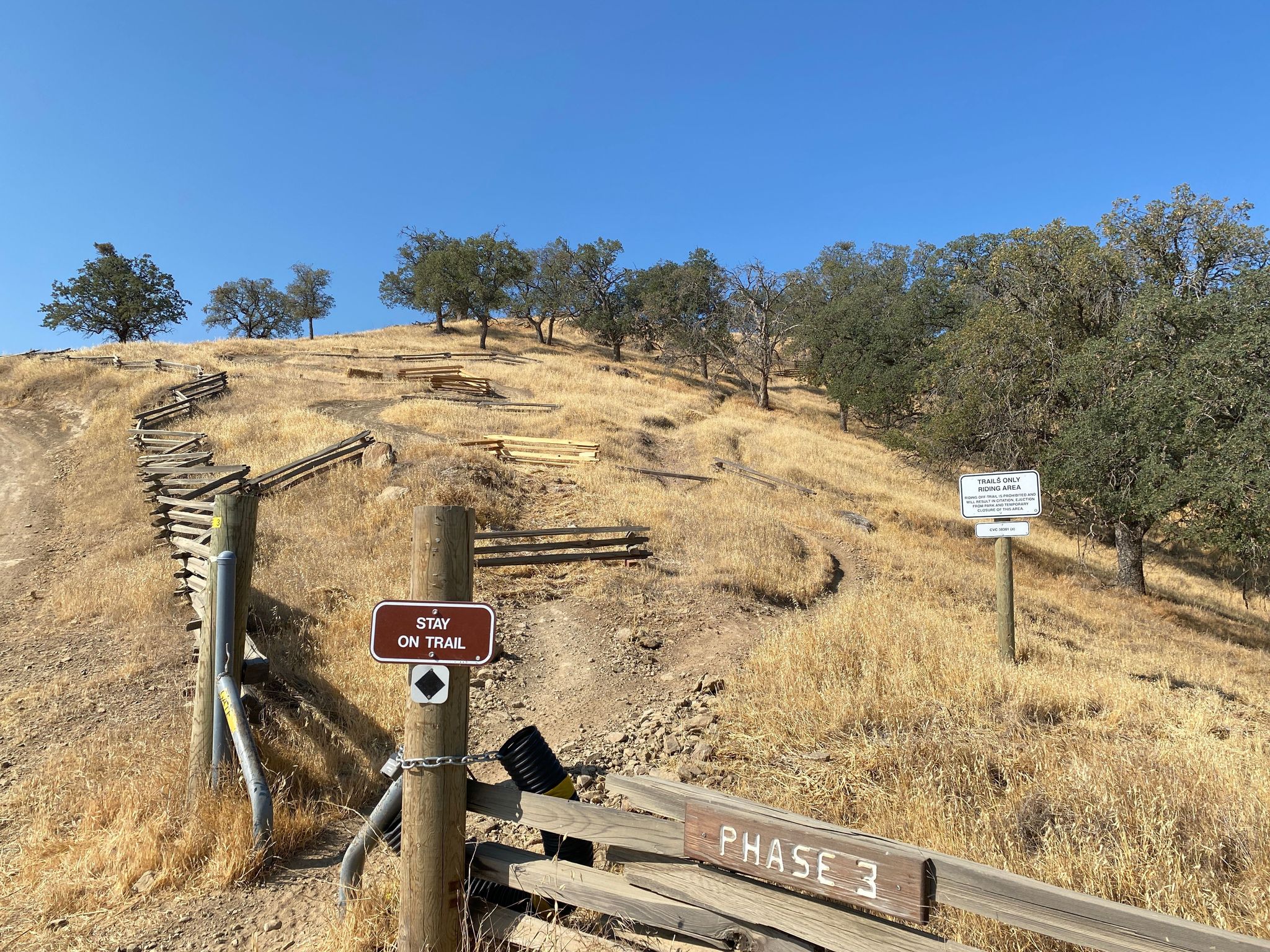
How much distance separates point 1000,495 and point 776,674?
3.66 meters

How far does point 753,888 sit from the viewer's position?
3.07 m

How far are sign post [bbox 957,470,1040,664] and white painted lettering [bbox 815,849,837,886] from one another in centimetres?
616

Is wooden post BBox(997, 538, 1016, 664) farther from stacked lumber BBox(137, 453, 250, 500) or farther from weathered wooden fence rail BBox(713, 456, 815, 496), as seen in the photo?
weathered wooden fence rail BBox(713, 456, 815, 496)

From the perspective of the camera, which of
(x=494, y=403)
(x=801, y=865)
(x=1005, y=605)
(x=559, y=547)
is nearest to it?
(x=801, y=865)

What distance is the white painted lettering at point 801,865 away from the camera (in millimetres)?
2889

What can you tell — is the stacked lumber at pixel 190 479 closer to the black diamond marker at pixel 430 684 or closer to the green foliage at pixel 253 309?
the black diamond marker at pixel 430 684

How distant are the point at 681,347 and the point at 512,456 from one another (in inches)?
1300

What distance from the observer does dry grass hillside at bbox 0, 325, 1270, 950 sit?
422 centimetres

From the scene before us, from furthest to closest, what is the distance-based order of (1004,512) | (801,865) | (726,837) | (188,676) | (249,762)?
(1004,512)
(188,676)
(249,762)
(726,837)
(801,865)

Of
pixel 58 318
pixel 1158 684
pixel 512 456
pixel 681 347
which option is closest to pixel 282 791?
pixel 1158 684

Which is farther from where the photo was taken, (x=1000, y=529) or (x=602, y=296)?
(x=602, y=296)

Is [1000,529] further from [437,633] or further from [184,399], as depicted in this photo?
[184,399]

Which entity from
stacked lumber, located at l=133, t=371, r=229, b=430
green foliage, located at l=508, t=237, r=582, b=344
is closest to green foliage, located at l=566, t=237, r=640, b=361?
green foliage, located at l=508, t=237, r=582, b=344

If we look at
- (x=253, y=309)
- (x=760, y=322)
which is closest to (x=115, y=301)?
(x=253, y=309)
